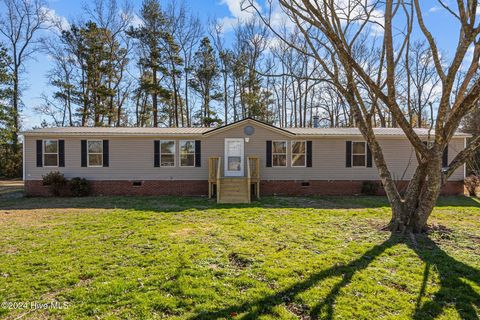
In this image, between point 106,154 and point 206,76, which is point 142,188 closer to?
point 106,154

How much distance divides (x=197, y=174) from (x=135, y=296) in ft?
30.7

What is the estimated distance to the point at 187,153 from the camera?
42.1 feet

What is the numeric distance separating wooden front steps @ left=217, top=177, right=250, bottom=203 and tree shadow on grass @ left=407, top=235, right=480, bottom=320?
21.5 feet

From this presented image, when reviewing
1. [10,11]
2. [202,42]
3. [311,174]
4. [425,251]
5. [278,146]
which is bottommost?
[425,251]

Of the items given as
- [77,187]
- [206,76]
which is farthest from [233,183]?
[206,76]

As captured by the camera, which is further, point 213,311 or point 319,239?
point 319,239

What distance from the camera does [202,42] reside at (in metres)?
24.6

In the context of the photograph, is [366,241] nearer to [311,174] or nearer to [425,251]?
[425,251]

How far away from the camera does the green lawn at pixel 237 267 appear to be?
11.0 feet

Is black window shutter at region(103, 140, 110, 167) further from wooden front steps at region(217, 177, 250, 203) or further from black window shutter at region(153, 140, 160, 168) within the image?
wooden front steps at region(217, 177, 250, 203)

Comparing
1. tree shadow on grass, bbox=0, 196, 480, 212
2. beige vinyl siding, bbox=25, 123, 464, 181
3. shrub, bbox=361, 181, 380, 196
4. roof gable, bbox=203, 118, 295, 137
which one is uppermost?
roof gable, bbox=203, 118, 295, 137

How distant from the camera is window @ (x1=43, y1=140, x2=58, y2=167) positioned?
12359 mm

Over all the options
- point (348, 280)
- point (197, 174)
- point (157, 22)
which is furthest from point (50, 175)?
point (157, 22)

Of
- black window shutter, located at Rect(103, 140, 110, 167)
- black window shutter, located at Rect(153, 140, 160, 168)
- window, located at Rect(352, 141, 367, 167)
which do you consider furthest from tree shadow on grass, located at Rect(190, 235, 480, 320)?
black window shutter, located at Rect(103, 140, 110, 167)
